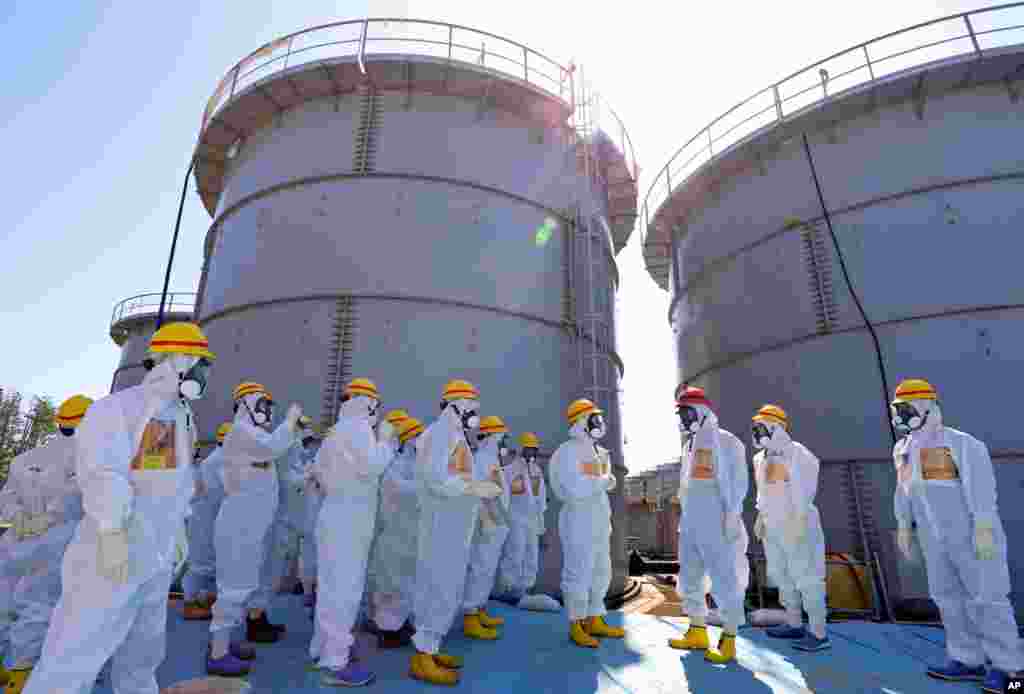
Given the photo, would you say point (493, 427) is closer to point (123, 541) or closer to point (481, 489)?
point (481, 489)

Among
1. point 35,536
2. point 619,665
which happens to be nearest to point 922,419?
point 619,665

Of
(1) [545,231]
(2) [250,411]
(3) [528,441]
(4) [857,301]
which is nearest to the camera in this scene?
(2) [250,411]

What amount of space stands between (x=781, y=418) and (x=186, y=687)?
17.7 ft

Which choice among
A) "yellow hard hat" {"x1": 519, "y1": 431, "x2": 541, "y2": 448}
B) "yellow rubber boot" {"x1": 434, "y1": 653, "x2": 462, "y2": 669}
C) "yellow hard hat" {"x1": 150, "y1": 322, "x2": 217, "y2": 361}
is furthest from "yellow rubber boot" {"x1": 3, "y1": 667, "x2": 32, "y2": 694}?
"yellow hard hat" {"x1": 519, "y1": 431, "x2": 541, "y2": 448}

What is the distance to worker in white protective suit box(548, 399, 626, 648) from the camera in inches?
191

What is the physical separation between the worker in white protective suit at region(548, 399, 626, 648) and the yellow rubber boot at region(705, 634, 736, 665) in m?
0.93

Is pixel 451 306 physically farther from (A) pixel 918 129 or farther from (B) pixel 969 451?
(A) pixel 918 129

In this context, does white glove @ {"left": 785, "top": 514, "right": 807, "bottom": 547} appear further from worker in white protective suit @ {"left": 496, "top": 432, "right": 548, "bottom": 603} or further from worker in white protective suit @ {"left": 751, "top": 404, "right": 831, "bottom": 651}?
worker in white protective suit @ {"left": 496, "top": 432, "right": 548, "bottom": 603}

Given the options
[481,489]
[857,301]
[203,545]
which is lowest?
[203,545]

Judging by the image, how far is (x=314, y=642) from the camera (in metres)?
3.94

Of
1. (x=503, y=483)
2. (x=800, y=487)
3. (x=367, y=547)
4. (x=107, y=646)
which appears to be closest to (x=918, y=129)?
(x=800, y=487)

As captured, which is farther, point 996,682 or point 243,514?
point 243,514

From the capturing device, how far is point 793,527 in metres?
5.02

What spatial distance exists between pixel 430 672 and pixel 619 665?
1530mm
